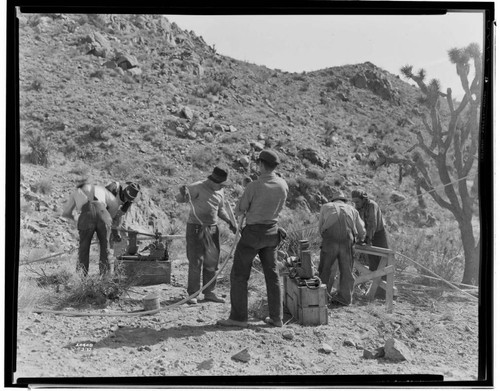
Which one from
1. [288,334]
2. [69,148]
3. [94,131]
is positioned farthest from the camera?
[94,131]

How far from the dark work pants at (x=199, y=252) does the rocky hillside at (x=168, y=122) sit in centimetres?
488

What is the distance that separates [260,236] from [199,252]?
1516mm

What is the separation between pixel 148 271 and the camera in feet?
26.5

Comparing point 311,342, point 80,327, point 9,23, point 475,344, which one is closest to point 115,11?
point 9,23

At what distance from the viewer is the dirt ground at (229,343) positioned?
5.22 metres

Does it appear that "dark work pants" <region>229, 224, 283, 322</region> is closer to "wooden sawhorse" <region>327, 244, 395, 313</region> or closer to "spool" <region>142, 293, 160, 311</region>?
"spool" <region>142, 293, 160, 311</region>

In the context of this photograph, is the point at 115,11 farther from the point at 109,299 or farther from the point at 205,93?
the point at 205,93

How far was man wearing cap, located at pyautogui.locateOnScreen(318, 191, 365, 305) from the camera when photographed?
7.21 m

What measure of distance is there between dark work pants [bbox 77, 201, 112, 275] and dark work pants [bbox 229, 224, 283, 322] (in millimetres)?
2219

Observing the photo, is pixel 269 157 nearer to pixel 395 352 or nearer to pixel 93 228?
pixel 395 352

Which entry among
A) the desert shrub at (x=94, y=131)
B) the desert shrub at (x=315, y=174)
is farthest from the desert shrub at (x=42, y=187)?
the desert shrub at (x=315, y=174)

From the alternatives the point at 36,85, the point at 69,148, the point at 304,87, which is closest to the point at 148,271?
the point at 69,148

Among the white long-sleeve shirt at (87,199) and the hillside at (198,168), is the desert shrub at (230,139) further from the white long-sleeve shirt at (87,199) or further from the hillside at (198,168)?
the white long-sleeve shirt at (87,199)

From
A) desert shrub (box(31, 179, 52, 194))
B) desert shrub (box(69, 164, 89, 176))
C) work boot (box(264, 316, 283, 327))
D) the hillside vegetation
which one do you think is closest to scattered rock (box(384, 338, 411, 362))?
work boot (box(264, 316, 283, 327))
